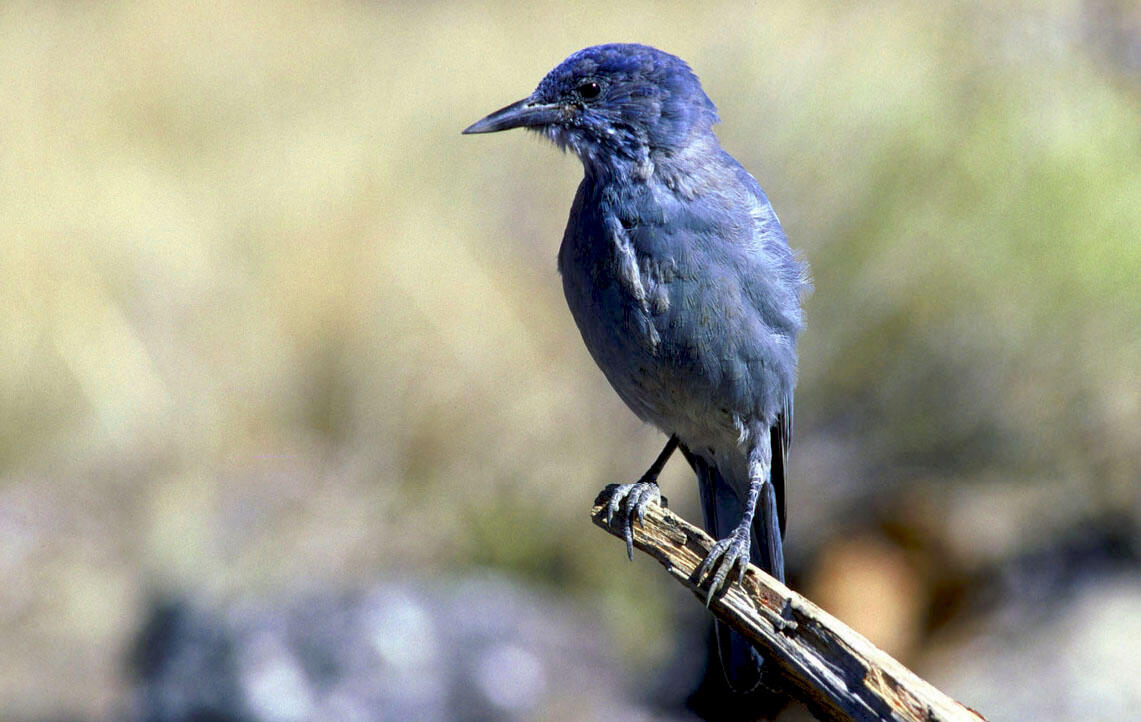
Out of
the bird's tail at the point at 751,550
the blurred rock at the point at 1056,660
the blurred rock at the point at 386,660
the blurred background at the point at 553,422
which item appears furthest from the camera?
the blurred background at the point at 553,422

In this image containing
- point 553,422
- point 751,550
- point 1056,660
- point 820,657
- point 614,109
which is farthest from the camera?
point 553,422

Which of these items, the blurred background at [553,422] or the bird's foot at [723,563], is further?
the blurred background at [553,422]

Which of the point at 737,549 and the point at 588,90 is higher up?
the point at 588,90

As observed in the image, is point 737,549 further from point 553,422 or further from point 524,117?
point 553,422

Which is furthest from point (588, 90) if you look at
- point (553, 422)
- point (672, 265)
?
point (553, 422)

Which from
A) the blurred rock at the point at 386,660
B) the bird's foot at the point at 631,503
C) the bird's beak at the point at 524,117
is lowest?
the blurred rock at the point at 386,660

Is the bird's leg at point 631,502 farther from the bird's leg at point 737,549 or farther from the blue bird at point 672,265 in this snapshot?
the bird's leg at point 737,549

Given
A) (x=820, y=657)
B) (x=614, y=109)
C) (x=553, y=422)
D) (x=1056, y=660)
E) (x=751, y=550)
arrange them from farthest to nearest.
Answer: (x=553, y=422)
(x=1056, y=660)
(x=751, y=550)
(x=614, y=109)
(x=820, y=657)

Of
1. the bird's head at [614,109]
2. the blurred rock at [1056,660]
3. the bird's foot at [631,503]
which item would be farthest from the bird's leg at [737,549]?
the blurred rock at [1056,660]
